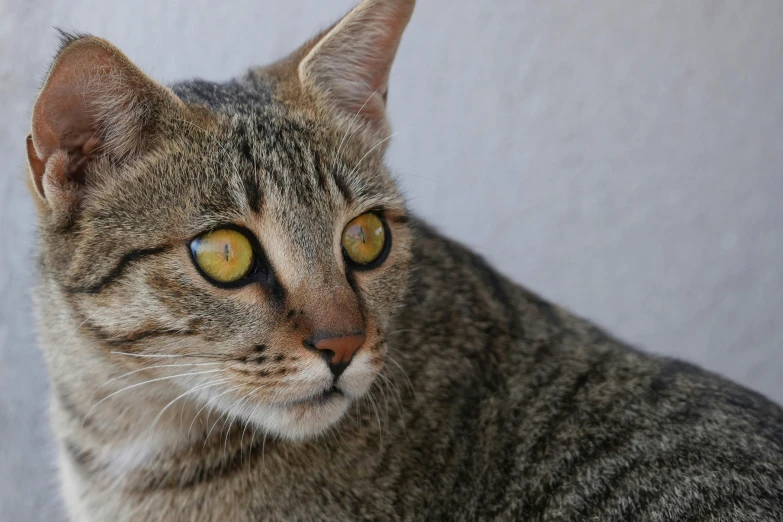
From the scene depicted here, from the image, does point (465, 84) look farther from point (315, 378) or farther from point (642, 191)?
point (315, 378)

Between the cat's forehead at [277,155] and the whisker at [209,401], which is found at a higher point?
the cat's forehead at [277,155]

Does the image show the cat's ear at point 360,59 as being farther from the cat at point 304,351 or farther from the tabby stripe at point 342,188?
the tabby stripe at point 342,188

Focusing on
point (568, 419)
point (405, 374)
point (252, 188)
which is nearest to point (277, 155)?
point (252, 188)

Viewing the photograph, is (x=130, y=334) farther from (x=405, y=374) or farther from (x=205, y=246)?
(x=405, y=374)

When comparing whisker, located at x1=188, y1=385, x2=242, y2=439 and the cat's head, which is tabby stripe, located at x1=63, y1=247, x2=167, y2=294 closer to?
the cat's head

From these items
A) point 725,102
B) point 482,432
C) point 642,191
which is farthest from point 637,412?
point 725,102

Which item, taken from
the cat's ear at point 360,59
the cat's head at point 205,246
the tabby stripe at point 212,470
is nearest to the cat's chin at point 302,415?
the cat's head at point 205,246

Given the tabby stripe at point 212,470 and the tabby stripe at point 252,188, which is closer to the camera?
the tabby stripe at point 252,188
